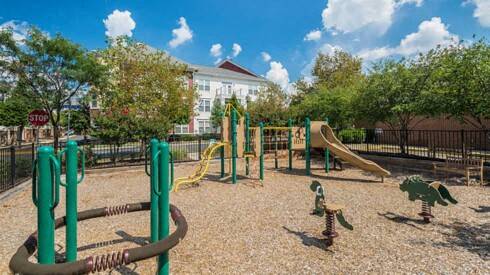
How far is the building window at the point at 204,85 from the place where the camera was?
→ 4159 cm

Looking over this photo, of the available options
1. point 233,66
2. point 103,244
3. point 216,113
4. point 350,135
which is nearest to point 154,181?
point 103,244

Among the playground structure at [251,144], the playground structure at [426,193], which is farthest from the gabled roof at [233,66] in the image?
the playground structure at [426,193]

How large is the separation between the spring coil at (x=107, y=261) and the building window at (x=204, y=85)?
40.4 metres

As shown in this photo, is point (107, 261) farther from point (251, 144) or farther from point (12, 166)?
point (12, 166)

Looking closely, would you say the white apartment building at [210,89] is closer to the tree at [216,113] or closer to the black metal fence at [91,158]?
the tree at [216,113]

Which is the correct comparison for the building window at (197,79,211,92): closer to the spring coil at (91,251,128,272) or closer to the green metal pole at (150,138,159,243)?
the green metal pole at (150,138,159,243)

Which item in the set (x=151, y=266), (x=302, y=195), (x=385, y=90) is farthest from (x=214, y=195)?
(x=385, y=90)

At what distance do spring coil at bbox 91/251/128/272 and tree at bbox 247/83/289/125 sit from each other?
66.3 ft

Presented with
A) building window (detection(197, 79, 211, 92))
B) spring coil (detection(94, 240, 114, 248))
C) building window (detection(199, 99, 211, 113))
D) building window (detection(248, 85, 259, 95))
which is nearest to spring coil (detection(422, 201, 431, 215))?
spring coil (detection(94, 240, 114, 248))

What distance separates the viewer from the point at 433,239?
4.23m

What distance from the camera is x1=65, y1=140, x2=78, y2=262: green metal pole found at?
2.99 m

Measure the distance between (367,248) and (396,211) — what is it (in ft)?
7.32

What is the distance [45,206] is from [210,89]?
4129 cm

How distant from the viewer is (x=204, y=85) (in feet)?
138
